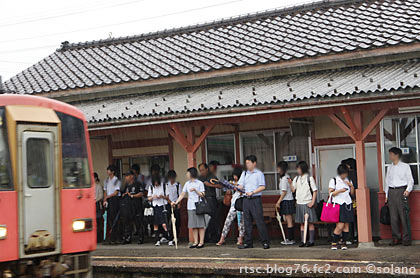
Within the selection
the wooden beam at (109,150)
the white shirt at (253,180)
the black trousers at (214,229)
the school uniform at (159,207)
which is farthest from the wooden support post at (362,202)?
the wooden beam at (109,150)

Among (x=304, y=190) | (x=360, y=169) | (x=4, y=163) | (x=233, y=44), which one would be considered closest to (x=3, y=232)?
(x=4, y=163)

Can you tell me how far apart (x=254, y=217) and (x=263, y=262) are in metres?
2.13

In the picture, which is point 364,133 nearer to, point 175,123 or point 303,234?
point 303,234

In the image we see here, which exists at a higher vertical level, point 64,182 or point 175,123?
point 175,123

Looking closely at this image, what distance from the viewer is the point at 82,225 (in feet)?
27.7

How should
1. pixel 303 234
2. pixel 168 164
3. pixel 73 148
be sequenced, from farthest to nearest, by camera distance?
pixel 168 164
pixel 303 234
pixel 73 148

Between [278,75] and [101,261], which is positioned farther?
[278,75]

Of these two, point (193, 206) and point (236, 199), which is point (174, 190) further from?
point (236, 199)

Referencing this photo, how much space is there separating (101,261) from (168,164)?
4867mm

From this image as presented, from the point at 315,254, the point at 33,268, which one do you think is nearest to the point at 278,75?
the point at 315,254

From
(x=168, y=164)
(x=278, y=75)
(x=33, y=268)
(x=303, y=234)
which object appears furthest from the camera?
(x=168, y=164)

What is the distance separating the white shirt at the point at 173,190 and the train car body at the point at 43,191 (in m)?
4.79

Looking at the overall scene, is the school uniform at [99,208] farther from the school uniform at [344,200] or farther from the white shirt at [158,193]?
the school uniform at [344,200]

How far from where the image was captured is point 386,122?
38.3 ft
